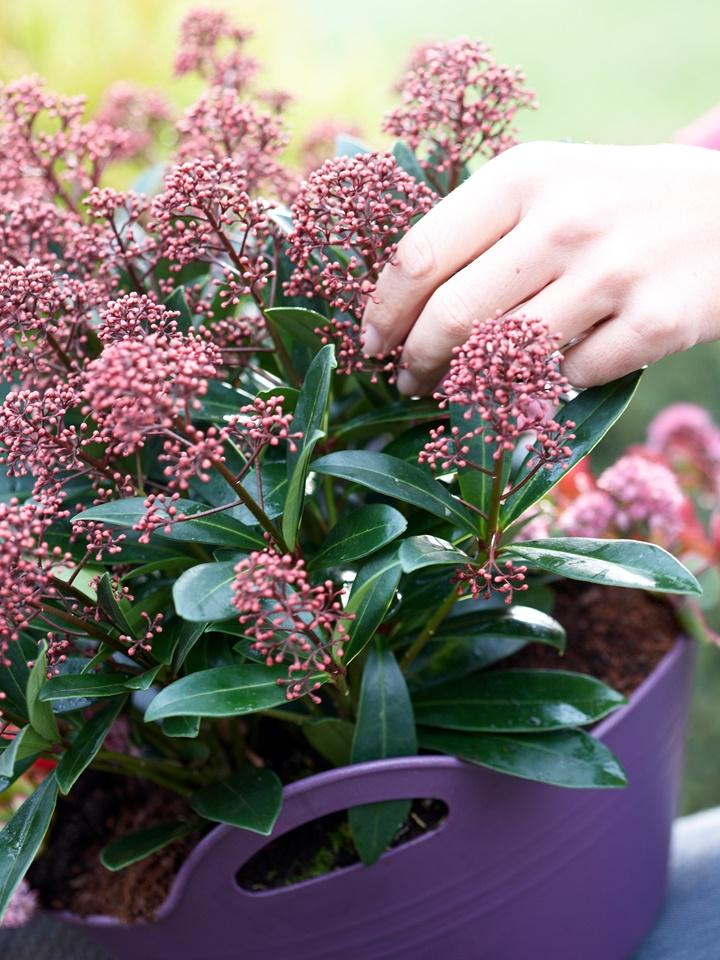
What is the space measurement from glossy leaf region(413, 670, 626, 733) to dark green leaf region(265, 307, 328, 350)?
0.86 ft

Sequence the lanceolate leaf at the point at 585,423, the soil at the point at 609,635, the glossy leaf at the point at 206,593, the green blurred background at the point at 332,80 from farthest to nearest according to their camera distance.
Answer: the green blurred background at the point at 332,80 < the soil at the point at 609,635 < the lanceolate leaf at the point at 585,423 < the glossy leaf at the point at 206,593

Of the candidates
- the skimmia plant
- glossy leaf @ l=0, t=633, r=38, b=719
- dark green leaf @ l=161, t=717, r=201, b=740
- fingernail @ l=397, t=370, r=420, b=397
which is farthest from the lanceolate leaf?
glossy leaf @ l=0, t=633, r=38, b=719

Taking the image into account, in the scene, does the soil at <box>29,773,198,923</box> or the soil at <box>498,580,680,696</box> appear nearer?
the soil at <box>29,773,198,923</box>

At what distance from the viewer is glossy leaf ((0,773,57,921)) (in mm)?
567

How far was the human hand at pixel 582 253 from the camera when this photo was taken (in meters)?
0.59

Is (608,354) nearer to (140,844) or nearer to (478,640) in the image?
(478,640)

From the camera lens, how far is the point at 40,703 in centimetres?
60

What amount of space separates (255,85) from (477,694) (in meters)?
0.61

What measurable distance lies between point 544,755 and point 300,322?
324 millimetres

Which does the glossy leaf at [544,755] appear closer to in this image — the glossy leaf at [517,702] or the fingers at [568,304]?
the glossy leaf at [517,702]

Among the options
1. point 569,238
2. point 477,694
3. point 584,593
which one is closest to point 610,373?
point 569,238

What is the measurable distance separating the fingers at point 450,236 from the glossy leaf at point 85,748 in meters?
0.31

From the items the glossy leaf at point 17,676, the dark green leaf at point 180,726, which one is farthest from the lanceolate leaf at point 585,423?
the glossy leaf at point 17,676

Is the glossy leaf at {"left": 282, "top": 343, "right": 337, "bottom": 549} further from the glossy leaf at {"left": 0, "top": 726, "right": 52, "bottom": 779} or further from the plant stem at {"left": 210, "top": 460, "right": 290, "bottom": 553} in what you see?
the glossy leaf at {"left": 0, "top": 726, "right": 52, "bottom": 779}
